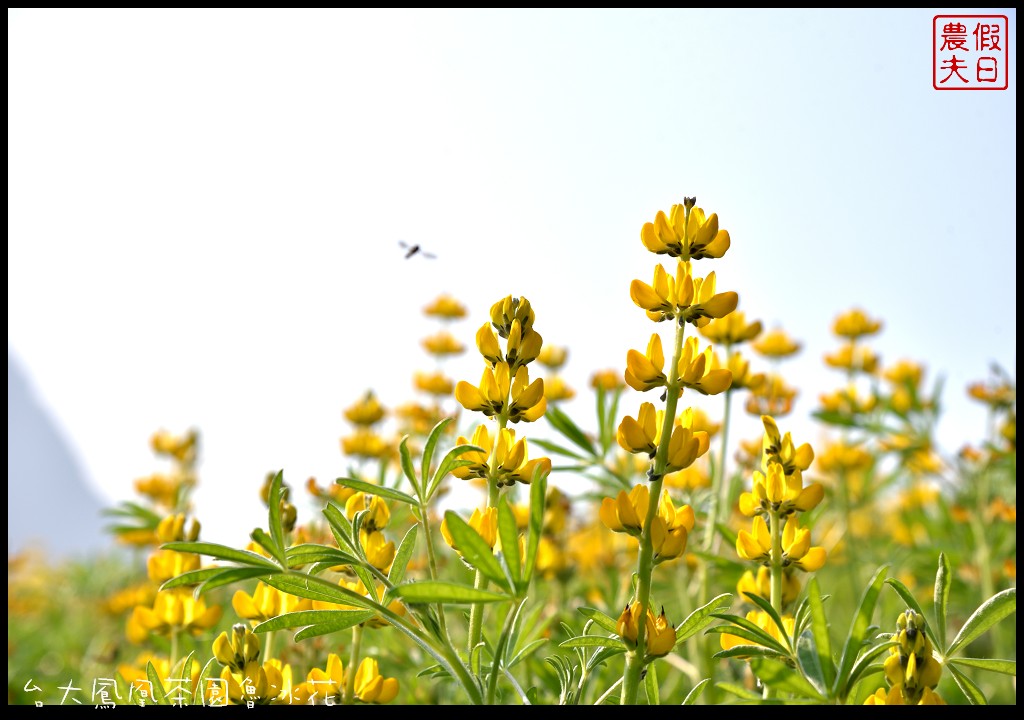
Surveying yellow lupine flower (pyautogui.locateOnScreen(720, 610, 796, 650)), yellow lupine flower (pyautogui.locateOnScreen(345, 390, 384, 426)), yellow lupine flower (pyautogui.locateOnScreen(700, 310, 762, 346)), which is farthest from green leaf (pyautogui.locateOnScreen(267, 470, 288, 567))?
yellow lupine flower (pyautogui.locateOnScreen(345, 390, 384, 426))

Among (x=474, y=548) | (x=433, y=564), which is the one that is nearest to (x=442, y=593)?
(x=474, y=548)

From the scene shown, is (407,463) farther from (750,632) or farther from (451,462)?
(750,632)

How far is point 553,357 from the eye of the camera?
3.32m

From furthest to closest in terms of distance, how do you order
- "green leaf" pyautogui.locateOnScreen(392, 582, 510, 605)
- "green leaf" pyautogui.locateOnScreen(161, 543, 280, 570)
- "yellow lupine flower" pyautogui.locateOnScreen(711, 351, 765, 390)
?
"yellow lupine flower" pyautogui.locateOnScreen(711, 351, 765, 390)
"green leaf" pyautogui.locateOnScreen(161, 543, 280, 570)
"green leaf" pyautogui.locateOnScreen(392, 582, 510, 605)

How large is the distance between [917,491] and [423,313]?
132 inches

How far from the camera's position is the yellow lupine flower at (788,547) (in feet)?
3.64

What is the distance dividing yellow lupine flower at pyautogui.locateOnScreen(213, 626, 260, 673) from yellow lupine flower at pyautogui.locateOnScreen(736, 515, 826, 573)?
2.35ft

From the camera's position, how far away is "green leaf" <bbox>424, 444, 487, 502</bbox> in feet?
3.18

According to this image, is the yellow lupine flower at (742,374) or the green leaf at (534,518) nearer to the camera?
the green leaf at (534,518)

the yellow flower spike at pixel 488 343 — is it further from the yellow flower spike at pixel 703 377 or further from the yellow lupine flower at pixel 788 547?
the yellow lupine flower at pixel 788 547

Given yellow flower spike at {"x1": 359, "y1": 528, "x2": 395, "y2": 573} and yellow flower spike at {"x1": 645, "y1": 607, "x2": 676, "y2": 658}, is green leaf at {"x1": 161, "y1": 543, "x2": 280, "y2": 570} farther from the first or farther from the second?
yellow flower spike at {"x1": 645, "y1": 607, "x2": 676, "y2": 658}

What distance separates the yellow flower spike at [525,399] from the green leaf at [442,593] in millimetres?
315

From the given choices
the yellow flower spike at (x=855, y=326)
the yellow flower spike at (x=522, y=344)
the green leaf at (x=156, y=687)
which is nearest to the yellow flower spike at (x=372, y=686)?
the green leaf at (x=156, y=687)
